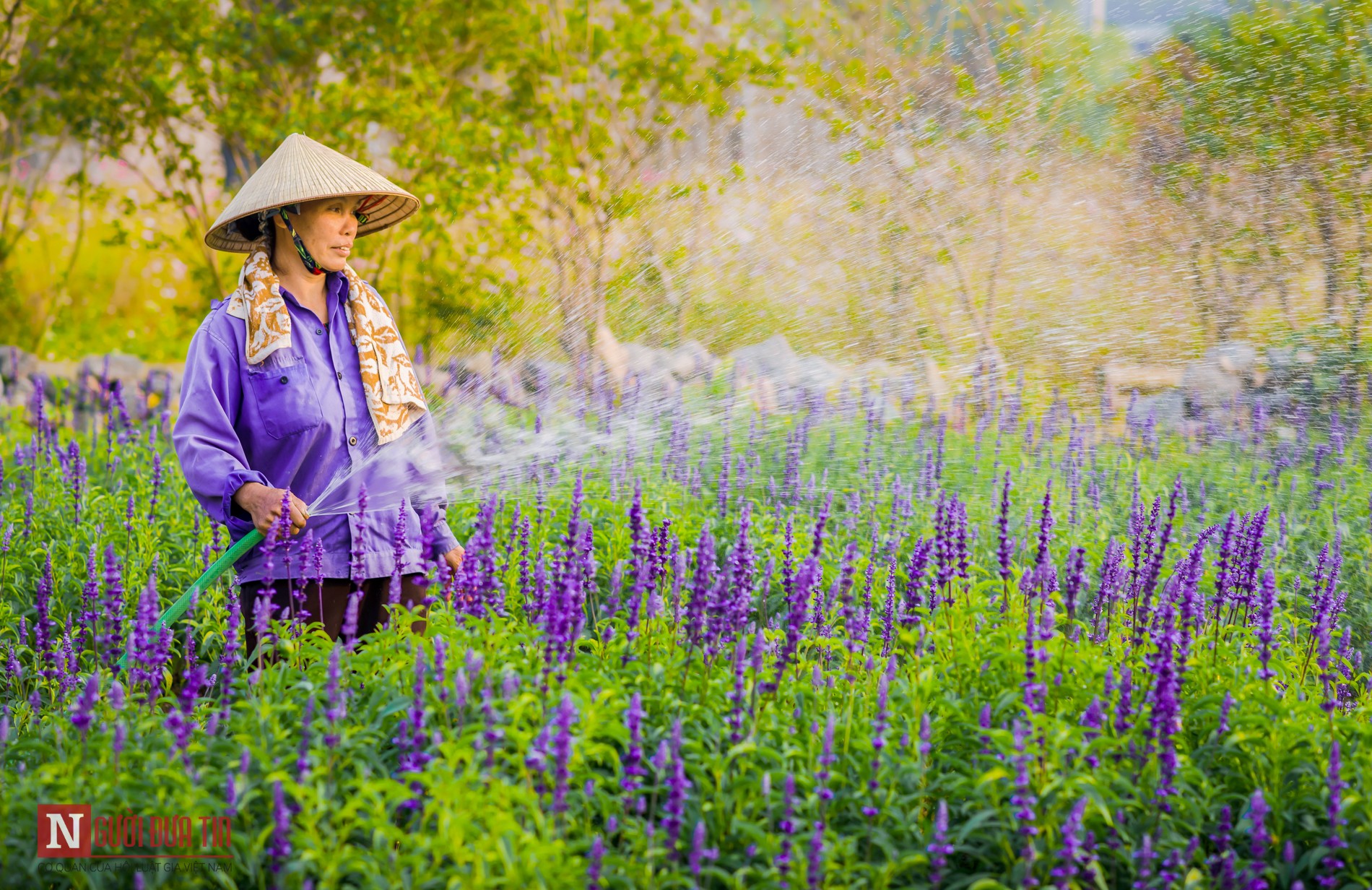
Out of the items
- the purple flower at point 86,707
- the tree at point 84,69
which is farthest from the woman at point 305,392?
the tree at point 84,69

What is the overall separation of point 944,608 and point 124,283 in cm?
1583

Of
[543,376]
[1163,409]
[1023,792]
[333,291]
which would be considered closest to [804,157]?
[1163,409]

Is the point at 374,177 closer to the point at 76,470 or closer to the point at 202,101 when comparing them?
the point at 76,470

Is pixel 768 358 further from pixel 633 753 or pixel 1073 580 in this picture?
pixel 633 753

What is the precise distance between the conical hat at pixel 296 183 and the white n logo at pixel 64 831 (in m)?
2.24

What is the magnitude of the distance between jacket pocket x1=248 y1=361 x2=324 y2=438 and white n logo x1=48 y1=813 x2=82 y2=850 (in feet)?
5.26

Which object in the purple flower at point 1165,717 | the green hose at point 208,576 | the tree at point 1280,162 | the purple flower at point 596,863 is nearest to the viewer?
the purple flower at point 596,863

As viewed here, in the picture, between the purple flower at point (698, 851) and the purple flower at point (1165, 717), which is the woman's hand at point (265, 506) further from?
the purple flower at point (1165, 717)

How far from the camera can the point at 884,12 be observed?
39.8 ft

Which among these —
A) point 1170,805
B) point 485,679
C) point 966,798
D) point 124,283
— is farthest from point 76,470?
point 124,283

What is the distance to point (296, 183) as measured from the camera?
419cm

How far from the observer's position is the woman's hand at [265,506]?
3.69m

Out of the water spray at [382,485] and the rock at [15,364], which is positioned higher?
the rock at [15,364]

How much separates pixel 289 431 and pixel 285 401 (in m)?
0.11
